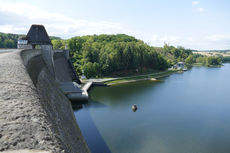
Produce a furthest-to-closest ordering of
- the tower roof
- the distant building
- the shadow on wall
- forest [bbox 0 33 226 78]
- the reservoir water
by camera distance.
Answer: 1. forest [bbox 0 33 226 78]
2. the tower roof
3. the distant building
4. the reservoir water
5. the shadow on wall

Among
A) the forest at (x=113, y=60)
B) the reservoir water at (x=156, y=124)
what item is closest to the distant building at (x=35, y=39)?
the reservoir water at (x=156, y=124)

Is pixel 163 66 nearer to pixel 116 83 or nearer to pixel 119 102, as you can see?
pixel 116 83

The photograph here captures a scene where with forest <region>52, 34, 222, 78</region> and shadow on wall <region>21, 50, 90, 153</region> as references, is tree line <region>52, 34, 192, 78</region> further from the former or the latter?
shadow on wall <region>21, 50, 90, 153</region>

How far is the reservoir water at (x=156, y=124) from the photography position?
16.1 metres

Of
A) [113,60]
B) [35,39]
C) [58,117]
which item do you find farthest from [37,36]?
[113,60]

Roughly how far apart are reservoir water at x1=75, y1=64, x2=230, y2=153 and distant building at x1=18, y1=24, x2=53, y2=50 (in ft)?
40.6

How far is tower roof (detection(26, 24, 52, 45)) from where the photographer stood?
25.6 meters

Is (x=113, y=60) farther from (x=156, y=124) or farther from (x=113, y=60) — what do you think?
(x=156, y=124)

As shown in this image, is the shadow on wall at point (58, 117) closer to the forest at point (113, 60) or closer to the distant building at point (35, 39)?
the distant building at point (35, 39)

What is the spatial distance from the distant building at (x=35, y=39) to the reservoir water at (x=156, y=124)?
1237 centimetres

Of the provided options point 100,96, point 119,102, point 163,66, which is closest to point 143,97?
point 119,102

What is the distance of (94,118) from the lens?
22.9 m

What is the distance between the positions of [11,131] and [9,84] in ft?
10.00

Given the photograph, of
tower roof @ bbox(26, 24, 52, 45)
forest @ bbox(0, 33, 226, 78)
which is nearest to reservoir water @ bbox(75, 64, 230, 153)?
tower roof @ bbox(26, 24, 52, 45)
